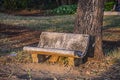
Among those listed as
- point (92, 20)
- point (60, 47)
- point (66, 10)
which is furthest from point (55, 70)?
point (66, 10)

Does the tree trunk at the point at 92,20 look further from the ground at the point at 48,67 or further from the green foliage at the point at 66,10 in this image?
the green foliage at the point at 66,10

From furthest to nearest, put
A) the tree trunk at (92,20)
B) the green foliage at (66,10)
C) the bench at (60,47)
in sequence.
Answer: the green foliage at (66,10) → the tree trunk at (92,20) → the bench at (60,47)

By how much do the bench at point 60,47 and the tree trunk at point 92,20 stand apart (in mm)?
415

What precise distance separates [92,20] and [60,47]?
942mm

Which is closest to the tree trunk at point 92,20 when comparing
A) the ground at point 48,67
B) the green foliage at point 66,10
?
the ground at point 48,67

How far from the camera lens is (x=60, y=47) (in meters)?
8.90

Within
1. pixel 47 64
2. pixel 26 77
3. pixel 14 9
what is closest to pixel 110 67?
pixel 47 64

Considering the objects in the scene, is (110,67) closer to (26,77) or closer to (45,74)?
(45,74)

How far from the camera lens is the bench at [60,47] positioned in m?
8.18

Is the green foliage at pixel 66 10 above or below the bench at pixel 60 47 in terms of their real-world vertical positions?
below

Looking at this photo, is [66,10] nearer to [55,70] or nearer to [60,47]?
[60,47]

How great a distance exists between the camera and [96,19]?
8953mm

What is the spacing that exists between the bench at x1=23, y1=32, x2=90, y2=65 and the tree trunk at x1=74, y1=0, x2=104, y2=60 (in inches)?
16.3

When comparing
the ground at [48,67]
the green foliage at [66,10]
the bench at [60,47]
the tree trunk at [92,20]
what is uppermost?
the tree trunk at [92,20]
